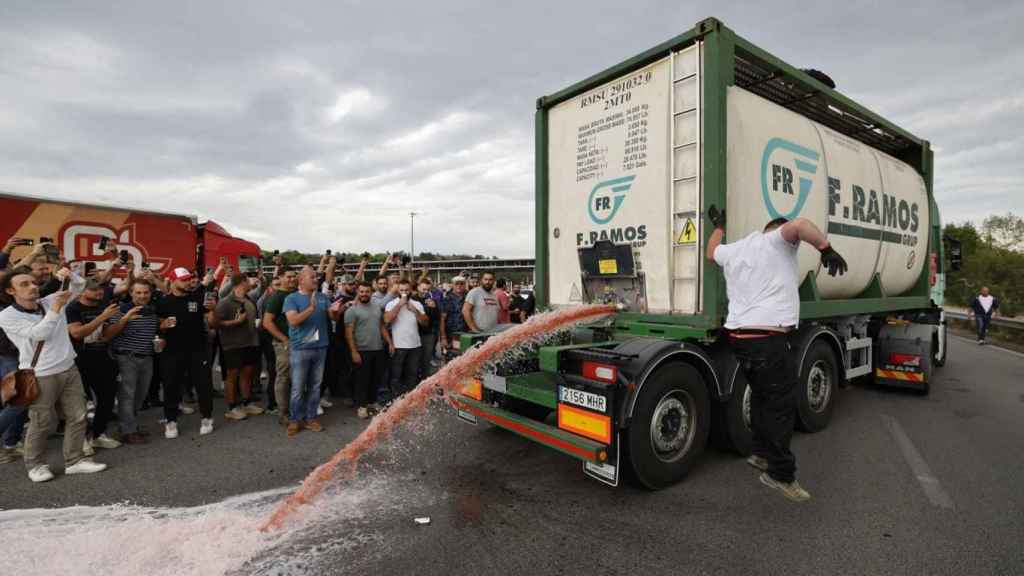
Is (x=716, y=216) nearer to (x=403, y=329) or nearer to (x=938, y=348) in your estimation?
(x=403, y=329)

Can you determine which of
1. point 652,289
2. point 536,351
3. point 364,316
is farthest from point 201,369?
point 652,289

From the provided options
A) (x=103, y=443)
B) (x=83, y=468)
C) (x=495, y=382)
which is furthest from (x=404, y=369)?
(x=83, y=468)

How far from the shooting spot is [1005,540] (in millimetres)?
2998

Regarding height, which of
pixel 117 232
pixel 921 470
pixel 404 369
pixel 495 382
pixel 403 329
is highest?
pixel 117 232

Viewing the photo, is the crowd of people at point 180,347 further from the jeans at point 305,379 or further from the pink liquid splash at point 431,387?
the pink liquid splash at point 431,387

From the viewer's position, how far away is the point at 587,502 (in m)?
3.51

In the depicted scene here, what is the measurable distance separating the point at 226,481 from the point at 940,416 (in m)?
7.92

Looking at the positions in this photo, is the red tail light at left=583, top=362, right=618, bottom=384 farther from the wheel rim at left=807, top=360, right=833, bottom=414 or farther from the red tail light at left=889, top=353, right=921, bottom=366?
the red tail light at left=889, top=353, right=921, bottom=366

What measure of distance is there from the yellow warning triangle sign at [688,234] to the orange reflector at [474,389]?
7.11 ft

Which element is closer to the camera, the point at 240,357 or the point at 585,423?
the point at 585,423

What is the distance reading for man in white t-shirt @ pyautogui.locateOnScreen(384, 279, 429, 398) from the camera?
20.5 feet

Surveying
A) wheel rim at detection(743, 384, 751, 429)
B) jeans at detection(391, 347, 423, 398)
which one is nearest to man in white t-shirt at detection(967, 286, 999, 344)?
wheel rim at detection(743, 384, 751, 429)

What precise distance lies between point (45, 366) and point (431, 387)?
3328mm

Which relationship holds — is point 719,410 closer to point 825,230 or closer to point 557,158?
point 825,230
